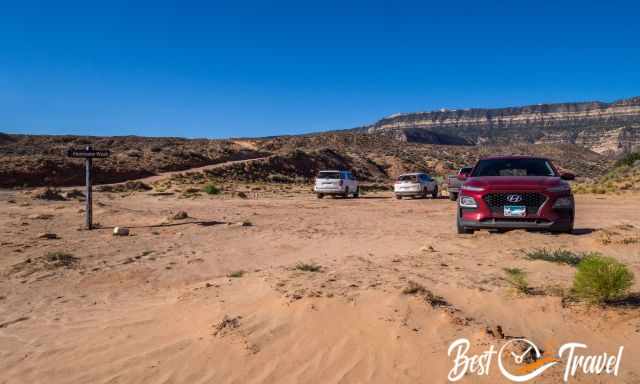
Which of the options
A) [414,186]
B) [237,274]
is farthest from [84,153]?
[414,186]

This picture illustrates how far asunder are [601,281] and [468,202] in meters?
4.66

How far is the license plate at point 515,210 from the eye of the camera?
8555 millimetres

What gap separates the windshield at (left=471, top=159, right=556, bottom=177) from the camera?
388 inches

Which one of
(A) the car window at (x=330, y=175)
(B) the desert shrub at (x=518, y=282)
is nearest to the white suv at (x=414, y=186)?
(A) the car window at (x=330, y=175)

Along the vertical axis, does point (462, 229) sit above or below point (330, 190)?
below

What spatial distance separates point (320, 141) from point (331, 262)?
80.5 m

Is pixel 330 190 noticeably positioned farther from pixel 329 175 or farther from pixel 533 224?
pixel 533 224

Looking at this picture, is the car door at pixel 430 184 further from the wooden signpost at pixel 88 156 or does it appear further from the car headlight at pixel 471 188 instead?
the wooden signpost at pixel 88 156

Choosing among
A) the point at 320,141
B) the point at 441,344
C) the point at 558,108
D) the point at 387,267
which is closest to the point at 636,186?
the point at 387,267

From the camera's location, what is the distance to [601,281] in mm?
4434

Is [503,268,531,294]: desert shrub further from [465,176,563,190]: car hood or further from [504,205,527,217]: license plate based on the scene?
[465,176,563,190]: car hood

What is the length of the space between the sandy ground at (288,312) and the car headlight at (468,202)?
27.9 inches

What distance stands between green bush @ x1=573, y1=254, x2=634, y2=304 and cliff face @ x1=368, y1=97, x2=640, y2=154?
104120 millimetres

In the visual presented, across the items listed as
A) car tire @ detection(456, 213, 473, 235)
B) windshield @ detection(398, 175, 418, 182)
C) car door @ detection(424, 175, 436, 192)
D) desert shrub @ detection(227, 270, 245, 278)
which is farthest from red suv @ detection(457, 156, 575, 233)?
car door @ detection(424, 175, 436, 192)
